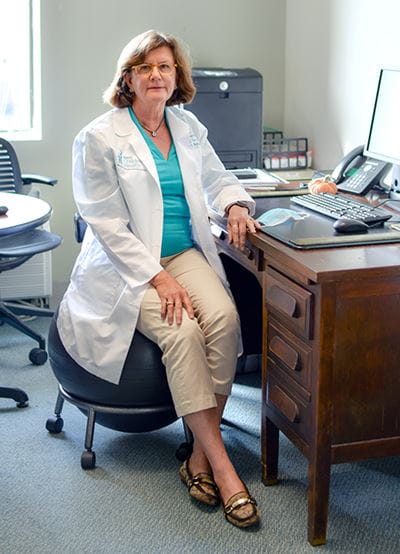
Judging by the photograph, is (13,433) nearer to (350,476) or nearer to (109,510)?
(109,510)

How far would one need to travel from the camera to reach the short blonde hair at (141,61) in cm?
256

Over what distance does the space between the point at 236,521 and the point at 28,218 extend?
1212mm

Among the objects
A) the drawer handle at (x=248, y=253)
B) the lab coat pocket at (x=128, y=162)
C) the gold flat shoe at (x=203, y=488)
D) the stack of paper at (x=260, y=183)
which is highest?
the lab coat pocket at (x=128, y=162)

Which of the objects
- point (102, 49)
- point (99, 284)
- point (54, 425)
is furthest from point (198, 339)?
point (102, 49)

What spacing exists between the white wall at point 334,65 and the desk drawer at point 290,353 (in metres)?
1.22

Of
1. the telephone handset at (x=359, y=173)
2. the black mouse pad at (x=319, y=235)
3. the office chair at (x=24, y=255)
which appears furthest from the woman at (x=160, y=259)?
the office chair at (x=24, y=255)

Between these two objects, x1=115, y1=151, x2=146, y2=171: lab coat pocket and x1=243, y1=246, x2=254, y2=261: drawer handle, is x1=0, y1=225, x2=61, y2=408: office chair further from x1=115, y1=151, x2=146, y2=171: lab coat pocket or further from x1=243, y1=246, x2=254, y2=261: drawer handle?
x1=243, y1=246, x2=254, y2=261: drawer handle

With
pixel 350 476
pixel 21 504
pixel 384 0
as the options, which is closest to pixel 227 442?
pixel 350 476

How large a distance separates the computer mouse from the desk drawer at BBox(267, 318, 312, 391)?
0.31m

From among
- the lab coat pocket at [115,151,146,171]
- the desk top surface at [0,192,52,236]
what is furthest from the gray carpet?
the lab coat pocket at [115,151,146,171]

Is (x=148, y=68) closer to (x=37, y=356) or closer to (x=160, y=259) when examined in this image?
(x=160, y=259)

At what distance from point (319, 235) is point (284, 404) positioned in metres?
0.46

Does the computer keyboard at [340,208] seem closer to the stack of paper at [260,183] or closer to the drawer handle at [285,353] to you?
the stack of paper at [260,183]

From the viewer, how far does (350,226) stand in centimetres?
234
